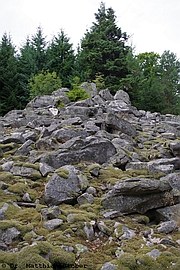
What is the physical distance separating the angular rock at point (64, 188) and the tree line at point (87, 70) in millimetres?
17248

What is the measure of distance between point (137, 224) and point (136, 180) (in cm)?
112

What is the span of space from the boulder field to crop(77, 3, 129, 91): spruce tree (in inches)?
609

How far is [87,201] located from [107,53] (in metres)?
22.8

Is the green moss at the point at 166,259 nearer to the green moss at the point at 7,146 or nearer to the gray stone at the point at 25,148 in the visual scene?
the gray stone at the point at 25,148

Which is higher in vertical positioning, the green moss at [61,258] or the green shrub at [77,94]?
the green shrub at [77,94]

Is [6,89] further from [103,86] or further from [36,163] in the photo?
[36,163]

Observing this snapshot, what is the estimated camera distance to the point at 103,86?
89.4ft

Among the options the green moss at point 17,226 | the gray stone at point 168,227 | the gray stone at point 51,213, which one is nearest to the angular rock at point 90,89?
the gray stone at point 51,213

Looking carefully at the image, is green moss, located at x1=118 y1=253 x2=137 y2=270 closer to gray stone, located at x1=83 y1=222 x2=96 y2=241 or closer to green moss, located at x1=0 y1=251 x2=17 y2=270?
gray stone, located at x1=83 y1=222 x2=96 y2=241

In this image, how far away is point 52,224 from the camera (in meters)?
7.30

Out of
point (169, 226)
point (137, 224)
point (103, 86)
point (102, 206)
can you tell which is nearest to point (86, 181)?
point (102, 206)

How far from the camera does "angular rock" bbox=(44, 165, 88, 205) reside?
28.0ft

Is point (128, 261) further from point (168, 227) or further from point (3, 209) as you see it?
point (3, 209)

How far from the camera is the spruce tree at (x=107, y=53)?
95.7 ft
